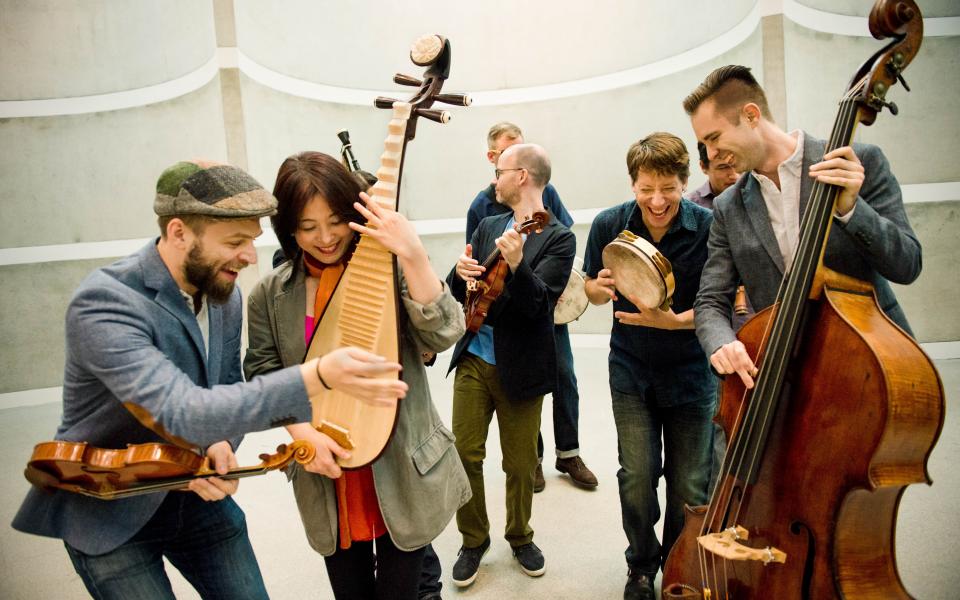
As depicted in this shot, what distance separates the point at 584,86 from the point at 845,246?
6.55 meters

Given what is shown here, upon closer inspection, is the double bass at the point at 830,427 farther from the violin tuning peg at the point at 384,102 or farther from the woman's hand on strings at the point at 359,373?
the violin tuning peg at the point at 384,102

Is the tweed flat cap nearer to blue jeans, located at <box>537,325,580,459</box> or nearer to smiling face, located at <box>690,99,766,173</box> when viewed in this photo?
smiling face, located at <box>690,99,766,173</box>

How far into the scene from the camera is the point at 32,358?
6.20m

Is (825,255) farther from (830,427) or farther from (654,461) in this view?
(654,461)

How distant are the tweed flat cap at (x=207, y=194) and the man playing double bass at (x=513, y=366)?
1.34 m

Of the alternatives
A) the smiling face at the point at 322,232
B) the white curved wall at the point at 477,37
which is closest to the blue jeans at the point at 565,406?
the smiling face at the point at 322,232

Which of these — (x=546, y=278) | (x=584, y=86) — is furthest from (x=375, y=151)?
(x=546, y=278)

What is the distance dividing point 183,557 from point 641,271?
176 cm

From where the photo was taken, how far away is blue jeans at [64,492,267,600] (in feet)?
5.06

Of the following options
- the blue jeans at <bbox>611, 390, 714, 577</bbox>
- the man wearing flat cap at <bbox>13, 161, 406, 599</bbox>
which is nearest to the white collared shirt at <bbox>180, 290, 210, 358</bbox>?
the man wearing flat cap at <bbox>13, 161, 406, 599</bbox>

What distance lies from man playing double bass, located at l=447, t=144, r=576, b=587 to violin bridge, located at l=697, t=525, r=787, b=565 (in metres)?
1.29

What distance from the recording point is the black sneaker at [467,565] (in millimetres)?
3000

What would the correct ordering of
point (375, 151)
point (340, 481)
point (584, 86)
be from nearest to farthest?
1. point (340, 481)
2. point (584, 86)
3. point (375, 151)

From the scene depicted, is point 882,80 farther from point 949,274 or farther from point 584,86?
point 584,86
